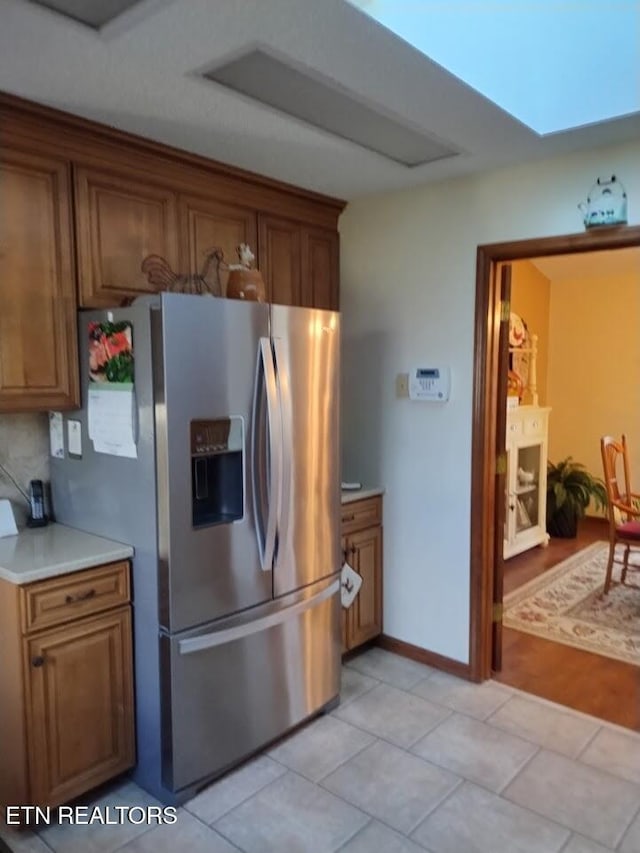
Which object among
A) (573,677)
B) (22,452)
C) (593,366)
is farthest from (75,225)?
(593,366)

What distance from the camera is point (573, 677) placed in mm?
3012

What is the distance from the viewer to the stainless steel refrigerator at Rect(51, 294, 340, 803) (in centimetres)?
206

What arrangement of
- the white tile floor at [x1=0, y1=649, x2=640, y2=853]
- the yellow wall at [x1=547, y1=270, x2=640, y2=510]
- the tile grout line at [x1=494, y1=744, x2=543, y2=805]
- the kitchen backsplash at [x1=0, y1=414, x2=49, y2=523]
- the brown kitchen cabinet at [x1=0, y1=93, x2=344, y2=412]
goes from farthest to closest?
the yellow wall at [x1=547, y1=270, x2=640, y2=510] → the kitchen backsplash at [x1=0, y1=414, x2=49, y2=523] → the tile grout line at [x1=494, y1=744, x2=543, y2=805] → the brown kitchen cabinet at [x1=0, y1=93, x2=344, y2=412] → the white tile floor at [x1=0, y1=649, x2=640, y2=853]

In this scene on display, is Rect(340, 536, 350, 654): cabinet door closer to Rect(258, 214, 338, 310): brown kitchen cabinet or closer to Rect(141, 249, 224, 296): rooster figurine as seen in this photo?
Rect(258, 214, 338, 310): brown kitchen cabinet

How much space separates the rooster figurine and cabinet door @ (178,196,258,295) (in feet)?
0.06

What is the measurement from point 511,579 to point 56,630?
323cm

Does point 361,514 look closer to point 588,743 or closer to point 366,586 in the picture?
point 366,586

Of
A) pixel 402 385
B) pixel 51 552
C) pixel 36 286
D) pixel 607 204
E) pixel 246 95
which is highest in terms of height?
pixel 246 95

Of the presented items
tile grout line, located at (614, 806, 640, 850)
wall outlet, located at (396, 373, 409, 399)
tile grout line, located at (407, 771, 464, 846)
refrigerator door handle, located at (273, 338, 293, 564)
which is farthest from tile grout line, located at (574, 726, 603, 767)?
wall outlet, located at (396, 373, 409, 399)

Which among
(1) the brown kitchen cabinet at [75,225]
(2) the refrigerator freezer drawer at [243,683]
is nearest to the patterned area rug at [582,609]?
(2) the refrigerator freezer drawer at [243,683]

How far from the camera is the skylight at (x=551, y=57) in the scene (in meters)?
2.04

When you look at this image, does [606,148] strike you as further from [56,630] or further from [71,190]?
[56,630]

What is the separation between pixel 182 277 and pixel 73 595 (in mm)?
1308

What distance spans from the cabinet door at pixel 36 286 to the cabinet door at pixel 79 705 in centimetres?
80
